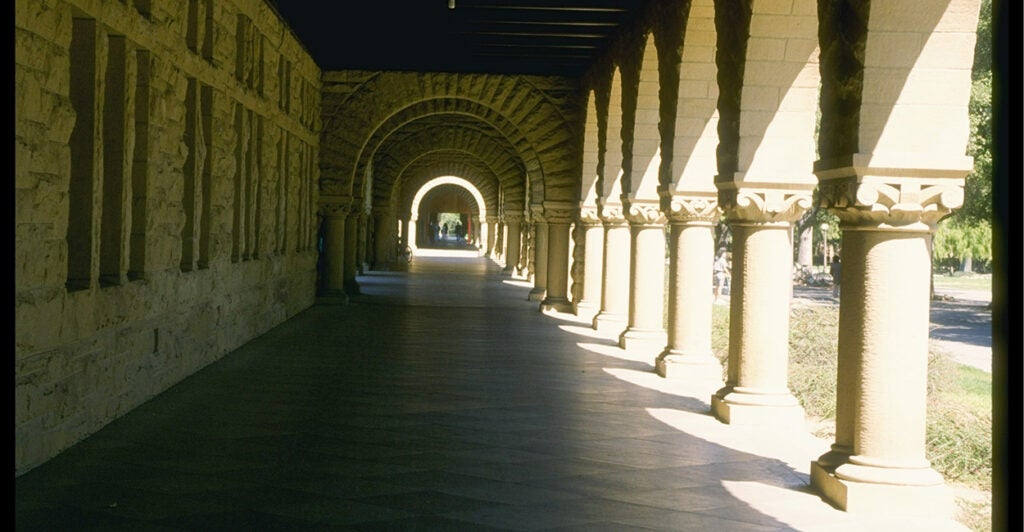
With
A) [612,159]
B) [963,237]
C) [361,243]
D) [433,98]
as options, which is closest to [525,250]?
[361,243]

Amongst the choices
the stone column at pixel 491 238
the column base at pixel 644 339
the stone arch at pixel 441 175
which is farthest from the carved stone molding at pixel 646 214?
the stone column at pixel 491 238

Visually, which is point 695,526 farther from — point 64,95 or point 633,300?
point 633,300

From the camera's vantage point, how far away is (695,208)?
32.3 feet

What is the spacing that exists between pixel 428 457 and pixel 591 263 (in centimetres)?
1079

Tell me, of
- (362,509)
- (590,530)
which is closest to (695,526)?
(590,530)

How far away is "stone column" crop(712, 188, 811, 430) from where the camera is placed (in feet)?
25.4

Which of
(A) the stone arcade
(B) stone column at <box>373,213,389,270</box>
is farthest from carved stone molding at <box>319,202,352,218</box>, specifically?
(B) stone column at <box>373,213,389,270</box>

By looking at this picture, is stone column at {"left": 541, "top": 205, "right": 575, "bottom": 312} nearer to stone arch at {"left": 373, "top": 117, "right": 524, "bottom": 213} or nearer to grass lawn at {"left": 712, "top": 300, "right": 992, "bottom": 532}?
grass lawn at {"left": 712, "top": 300, "right": 992, "bottom": 532}

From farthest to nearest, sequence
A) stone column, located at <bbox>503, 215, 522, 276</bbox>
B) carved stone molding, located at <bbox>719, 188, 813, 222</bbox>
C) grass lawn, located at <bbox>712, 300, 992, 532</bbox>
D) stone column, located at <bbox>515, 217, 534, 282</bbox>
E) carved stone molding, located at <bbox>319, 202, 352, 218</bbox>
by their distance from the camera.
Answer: stone column, located at <bbox>503, 215, 522, 276</bbox> → stone column, located at <bbox>515, 217, 534, 282</bbox> → carved stone molding, located at <bbox>319, 202, 352, 218</bbox> → grass lawn, located at <bbox>712, 300, 992, 532</bbox> → carved stone molding, located at <bbox>719, 188, 813, 222</bbox>

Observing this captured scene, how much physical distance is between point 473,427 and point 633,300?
18.3 feet

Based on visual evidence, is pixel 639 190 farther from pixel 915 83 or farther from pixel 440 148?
pixel 440 148

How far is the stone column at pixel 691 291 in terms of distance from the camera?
9.90m

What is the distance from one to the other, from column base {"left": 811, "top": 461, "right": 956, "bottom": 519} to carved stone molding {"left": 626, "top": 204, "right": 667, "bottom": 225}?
6.99 meters

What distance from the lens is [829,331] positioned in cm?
1431
